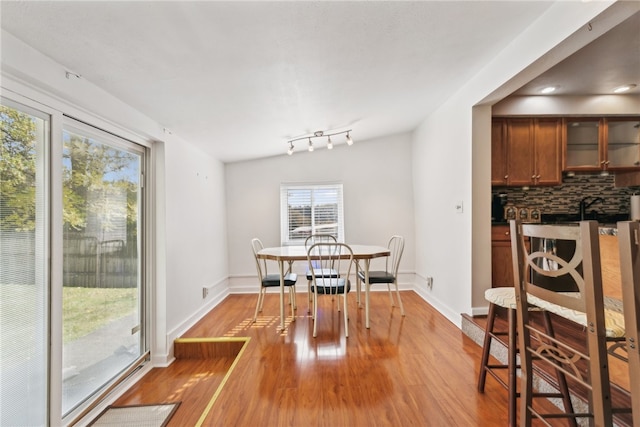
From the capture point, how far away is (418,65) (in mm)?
A: 2336

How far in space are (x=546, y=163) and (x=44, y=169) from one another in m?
4.49

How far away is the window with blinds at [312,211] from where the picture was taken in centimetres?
474

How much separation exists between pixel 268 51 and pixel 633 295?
81.2 inches

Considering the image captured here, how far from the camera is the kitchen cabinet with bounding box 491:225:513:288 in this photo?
120 inches

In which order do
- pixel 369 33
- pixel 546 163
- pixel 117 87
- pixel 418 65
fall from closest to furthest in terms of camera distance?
pixel 369 33 → pixel 117 87 → pixel 418 65 → pixel 546 163

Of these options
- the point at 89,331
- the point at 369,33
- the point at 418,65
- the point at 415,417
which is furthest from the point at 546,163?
the point at 89,331

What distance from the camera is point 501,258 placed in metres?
3.07

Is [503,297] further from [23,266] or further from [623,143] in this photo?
[623,143]

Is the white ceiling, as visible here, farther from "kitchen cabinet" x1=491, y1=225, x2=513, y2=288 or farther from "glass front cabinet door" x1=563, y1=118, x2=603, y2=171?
"kitchen cabinet" x1=491, y1=225, x2=513, y2=288

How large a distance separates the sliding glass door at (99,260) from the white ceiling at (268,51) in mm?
472

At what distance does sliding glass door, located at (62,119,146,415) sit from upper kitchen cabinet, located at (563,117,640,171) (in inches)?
179

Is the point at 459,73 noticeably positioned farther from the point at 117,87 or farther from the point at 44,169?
the point at 44,169

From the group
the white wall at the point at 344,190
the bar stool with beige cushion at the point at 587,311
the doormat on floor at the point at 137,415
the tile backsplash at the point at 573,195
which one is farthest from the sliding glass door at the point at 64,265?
the tile backsplash at the point at 573,195

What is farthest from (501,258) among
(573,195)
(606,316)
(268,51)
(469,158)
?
(268,51)
